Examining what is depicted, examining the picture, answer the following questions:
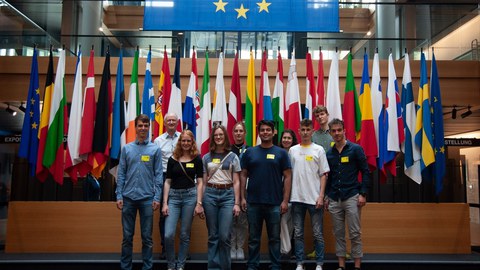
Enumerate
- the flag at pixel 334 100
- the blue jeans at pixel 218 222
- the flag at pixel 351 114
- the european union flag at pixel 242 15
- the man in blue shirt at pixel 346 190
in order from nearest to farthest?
the blue jeans at pixel 218 222
the man in blue shirt at pixel 346 190
the flag at pixel 351 114
the flag at pixel 334 100
the european union flag at pixel 242 15

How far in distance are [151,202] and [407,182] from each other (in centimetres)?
431

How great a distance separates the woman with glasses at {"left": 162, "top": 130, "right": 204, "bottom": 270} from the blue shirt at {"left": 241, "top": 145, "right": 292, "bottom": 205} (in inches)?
21.2

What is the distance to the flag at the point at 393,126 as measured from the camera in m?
5.84

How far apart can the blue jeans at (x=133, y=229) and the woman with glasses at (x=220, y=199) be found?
0.64 meters

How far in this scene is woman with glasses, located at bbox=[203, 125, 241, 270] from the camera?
439 centimetres

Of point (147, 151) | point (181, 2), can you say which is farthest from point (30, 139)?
point (181, 2)

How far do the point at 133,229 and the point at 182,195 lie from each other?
2.21 feet

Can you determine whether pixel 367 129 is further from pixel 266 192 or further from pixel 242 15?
pixel 242 15

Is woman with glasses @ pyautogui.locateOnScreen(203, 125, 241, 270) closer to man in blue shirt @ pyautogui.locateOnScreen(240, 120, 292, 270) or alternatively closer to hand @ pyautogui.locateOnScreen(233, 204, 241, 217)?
hand @ pyautogui.locateOnScreen(233, 204, 241, 217)

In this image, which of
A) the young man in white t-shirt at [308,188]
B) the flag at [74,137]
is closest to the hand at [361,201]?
the young man in white t-shirt at [308,188]

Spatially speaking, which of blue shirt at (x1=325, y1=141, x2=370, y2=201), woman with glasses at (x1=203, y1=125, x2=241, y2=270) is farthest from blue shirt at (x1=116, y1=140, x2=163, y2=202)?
blue shirt at (x1=325, y1=141, x2=370, y2=201)

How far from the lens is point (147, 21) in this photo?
6.95 metres

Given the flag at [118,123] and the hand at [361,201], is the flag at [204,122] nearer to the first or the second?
the flag at [118,123]

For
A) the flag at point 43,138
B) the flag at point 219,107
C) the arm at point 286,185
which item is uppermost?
the flag at point 219,107
